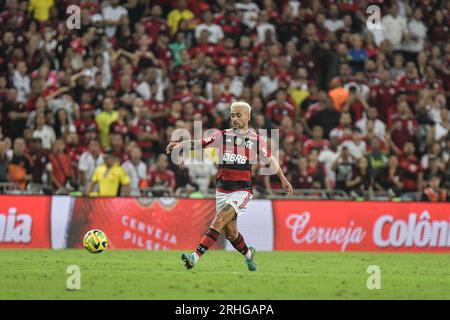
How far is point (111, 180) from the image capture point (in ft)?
74.1

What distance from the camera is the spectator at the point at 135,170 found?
22.8 m

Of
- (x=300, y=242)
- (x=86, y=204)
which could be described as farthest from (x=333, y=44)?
(x=86, y=204)

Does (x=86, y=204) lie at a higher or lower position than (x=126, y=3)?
lower

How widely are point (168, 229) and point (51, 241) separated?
2.44m

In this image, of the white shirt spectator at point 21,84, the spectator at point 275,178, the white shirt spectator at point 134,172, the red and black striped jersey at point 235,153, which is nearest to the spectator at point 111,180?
the white shirt spectator at point 134,172

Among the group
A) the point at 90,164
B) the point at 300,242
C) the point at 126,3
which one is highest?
the point at 126,3

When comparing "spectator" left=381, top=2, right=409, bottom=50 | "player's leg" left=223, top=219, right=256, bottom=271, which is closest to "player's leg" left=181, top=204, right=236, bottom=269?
"player's leg" left=223, top=219, right=256, bottom=271

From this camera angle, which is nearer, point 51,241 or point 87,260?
point 87,260

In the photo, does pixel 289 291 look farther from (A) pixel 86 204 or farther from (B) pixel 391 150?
(B) pixel 391 150

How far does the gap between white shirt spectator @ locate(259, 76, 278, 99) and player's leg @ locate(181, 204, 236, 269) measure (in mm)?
11386

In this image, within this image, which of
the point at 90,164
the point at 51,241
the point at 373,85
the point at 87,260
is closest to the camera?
the point at 87,260

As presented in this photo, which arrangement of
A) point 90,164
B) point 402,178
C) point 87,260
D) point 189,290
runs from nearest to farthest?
point 189,290, point 87,260, point 90,164, point 402,178

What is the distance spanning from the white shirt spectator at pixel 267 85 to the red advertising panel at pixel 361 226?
4.84 metres

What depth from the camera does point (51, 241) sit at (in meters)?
21.1
